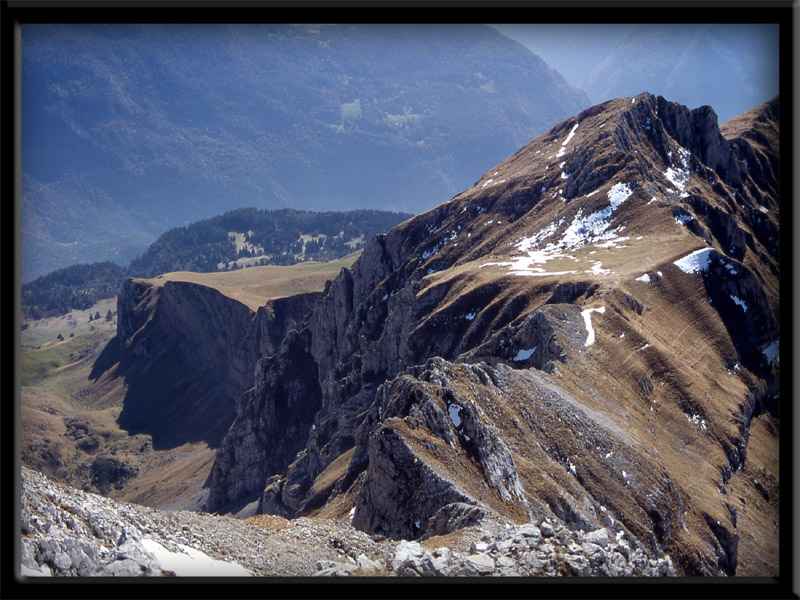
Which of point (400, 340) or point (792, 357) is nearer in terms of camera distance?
point (792, 357)

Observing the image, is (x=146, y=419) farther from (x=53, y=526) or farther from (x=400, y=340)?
(x=53, y=526)

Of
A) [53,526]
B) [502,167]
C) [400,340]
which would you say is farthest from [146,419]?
[53,526]

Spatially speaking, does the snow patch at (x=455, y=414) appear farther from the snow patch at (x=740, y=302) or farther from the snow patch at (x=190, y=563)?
the snow patch at (x=740, y=302)

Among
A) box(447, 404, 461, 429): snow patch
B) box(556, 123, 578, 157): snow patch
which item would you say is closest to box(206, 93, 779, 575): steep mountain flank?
box(447, 404, 461, 429): snow patch

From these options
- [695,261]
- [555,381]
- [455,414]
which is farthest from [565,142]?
[455,414]

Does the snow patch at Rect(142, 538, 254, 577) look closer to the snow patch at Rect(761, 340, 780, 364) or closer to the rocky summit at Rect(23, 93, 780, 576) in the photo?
the rocky summit at Rect(23, 93, 780, 576)

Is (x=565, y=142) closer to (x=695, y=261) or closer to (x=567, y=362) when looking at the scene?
(x=695, y=261)
